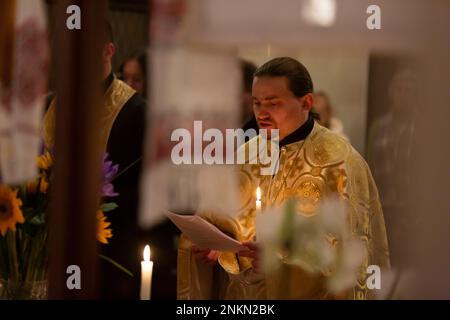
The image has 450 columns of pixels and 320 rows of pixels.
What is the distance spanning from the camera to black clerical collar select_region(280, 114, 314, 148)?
A: 1.53 meters

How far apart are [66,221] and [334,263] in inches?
20.9

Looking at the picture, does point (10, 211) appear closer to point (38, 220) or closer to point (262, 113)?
point (38, 220)

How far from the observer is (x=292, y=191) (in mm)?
1511

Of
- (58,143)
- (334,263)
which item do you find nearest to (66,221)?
(58,143)

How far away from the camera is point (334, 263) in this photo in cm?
150

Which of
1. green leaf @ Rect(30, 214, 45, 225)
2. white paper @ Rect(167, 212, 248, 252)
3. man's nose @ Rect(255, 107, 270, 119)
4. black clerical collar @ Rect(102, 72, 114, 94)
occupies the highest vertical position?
black clerical collar @ Rect(102, 72, 114, 94)

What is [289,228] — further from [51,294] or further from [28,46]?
[28,46]

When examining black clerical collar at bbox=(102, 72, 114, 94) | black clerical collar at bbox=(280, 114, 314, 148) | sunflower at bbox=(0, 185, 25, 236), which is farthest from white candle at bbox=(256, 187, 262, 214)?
sunflower at bbox=(0, 185, 25, 236)

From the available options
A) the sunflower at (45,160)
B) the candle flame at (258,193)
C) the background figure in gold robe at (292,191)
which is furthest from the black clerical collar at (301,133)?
the sunflower at (45,160)

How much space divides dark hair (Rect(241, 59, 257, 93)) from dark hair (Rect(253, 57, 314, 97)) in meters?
0.01

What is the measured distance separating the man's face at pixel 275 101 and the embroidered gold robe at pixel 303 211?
6 cm

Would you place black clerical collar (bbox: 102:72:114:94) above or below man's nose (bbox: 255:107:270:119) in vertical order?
above

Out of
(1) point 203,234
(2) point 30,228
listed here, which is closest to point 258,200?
(1) point 203,234

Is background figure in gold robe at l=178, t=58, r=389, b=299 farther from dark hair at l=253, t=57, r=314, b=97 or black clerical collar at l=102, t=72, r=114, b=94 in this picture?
black clerical collar at l=102, t=72, r=114, b=94
